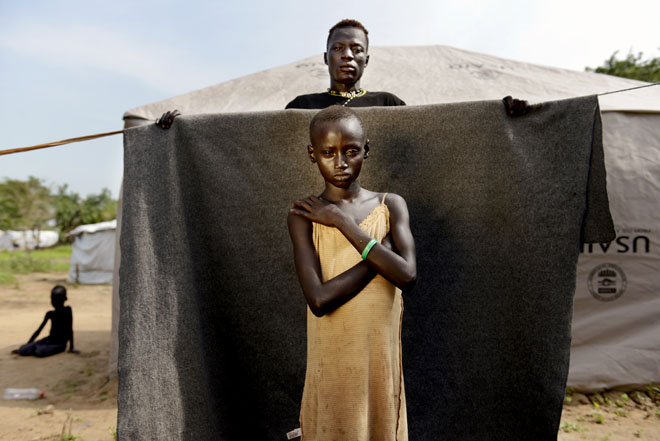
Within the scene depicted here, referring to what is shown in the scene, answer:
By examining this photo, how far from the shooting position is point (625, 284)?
3.60 m

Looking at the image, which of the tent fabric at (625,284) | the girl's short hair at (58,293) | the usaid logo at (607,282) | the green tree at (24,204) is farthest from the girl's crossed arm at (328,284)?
the green tree at (24,204)

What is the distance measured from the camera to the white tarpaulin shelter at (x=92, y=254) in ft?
46.1

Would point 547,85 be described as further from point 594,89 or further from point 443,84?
point 443,84

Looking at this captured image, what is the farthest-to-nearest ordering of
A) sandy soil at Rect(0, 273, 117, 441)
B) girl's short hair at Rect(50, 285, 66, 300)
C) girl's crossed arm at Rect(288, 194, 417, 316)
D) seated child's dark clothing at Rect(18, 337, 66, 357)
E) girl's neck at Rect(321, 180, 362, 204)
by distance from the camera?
1. girl's short hair at Rect(50, 285, 66, 300)
2. seated child's dark clothing at Rect(18, 337, 66, 357)
3. sandy soil at Rect(0, 273, 117, 441)
4. girl's neck at Rect(321, 180, 362, 204)
5. girl's crossed arm at Rect(288, 194, 417, 316)

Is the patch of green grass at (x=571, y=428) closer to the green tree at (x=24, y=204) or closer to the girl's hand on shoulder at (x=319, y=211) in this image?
the girl's hand on shoulder at (x=319, y=211)

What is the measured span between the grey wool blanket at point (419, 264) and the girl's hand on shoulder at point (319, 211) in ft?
2.37

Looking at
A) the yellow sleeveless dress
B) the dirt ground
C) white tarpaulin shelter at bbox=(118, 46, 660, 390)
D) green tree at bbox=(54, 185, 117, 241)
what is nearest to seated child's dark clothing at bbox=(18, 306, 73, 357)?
the dirt ground

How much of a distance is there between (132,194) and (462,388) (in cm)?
191

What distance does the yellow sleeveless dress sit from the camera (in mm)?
1382

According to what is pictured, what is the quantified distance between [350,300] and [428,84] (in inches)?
137

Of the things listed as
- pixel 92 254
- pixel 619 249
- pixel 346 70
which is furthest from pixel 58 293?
pixel 92 254

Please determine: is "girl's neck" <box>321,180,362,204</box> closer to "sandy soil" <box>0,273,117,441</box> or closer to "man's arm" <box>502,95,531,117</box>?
"man's arm" <box>502,95,531,117</box>

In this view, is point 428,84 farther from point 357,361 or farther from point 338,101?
point 357,361

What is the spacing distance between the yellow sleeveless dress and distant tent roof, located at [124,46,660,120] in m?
2.97
